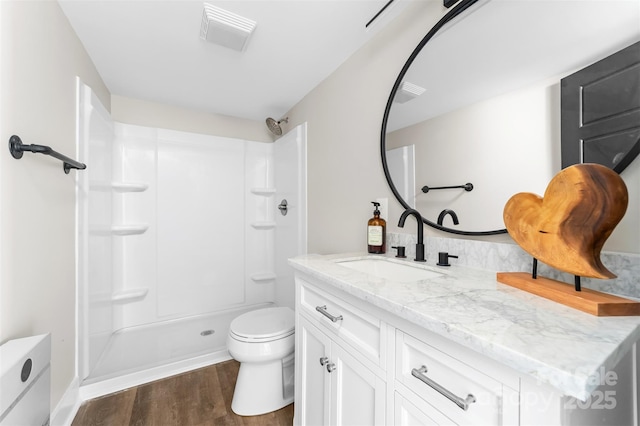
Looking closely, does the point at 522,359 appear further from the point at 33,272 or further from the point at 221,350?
the point at 221,350

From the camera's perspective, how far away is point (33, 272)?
109 centimetres

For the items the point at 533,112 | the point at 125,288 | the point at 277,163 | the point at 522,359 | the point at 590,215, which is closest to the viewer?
the point at 522,359

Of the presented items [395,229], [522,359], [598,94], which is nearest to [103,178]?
[395,229]

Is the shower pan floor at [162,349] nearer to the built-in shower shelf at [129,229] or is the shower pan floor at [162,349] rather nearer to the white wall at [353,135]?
the built-in shower shelf at [129,229]

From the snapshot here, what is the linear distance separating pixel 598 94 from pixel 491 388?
2.72ft

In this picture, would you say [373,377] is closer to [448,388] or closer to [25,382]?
[448,388]

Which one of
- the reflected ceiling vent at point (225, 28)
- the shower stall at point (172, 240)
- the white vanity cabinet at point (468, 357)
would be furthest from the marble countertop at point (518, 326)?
the shower stall at point (172, 240)

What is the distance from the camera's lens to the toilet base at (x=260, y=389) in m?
1.51

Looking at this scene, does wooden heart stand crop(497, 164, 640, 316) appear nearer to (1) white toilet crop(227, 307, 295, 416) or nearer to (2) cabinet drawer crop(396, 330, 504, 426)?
(2) cabinet drawer crop(396, 330, 504, 426)

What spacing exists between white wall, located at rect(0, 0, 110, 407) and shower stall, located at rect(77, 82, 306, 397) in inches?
6.3

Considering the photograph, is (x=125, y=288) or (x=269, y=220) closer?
(x=125, y=288)

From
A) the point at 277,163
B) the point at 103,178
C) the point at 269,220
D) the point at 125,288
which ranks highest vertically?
the point at 277,163

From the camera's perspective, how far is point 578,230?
25.0 inches

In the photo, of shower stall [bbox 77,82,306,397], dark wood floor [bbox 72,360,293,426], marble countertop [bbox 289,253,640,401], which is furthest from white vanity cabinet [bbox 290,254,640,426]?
shower stall [bbox 77,82,306,397]
